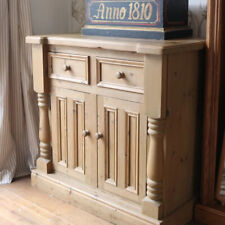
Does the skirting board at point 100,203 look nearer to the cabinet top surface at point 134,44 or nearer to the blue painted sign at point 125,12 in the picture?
the cabinet top surface at point 134,44

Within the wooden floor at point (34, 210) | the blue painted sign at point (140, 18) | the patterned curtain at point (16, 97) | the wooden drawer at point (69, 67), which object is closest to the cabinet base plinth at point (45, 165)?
the wooden floor at point (34, 210)

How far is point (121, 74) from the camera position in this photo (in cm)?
188

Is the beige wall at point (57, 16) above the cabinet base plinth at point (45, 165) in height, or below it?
above

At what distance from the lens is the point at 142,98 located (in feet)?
6.02

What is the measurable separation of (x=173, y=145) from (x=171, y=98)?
231 millimetres

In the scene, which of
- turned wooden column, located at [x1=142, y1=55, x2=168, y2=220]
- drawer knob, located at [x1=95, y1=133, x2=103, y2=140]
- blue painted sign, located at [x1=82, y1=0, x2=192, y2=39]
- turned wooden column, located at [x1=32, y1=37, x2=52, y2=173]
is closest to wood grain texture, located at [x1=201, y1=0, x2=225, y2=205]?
blue painted sign, located at [x1=82, y1=0, x2=192, y2=39]

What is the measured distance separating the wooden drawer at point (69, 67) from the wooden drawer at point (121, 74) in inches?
3.8

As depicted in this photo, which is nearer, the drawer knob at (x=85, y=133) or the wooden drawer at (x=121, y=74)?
the wooden drawer at (x=121, y=74)

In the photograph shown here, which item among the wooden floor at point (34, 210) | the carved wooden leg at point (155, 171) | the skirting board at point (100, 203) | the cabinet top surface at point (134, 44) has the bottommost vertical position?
the wooden floor at point (34, 210)

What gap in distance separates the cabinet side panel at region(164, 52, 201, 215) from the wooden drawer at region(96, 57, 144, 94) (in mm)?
154

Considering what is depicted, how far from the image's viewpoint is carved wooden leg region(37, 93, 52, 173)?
91.9 inches

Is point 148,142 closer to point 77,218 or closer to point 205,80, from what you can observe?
point 205,80

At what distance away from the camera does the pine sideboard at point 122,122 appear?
1778 mm

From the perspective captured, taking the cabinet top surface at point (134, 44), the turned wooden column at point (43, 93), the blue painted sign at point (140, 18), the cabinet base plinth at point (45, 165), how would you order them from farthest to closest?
the cabinet base plinth at point (45, 165) < the turned wooden column at point (43, 93) < the blue painted sign at point (140, 18) < the cabinet top surface at point (134, 44)
